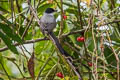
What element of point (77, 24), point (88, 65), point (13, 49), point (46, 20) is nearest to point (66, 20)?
point (77, 24)

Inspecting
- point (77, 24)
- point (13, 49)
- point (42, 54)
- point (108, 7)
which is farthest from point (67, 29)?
point (13, 49)

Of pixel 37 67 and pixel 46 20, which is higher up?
pixel 46 20

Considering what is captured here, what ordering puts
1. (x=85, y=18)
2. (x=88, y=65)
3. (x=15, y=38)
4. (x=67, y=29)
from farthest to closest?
(x=85, y=18), (x=67, y=29), (x=88, y=65), (x=15, y=38)

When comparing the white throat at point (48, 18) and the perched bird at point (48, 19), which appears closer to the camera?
the perched bird at point (48, 19)

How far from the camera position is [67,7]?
2.76 m

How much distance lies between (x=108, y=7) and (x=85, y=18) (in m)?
0.31

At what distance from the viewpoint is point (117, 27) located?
270 cm

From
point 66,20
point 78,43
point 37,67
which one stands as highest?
point 66,20

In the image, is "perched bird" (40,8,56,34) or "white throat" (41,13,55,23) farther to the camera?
"white throat" (41,13,55,23)

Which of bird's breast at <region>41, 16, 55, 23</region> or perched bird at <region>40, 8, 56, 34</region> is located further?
bird's breast at <region>41, 16, 55, 23</region>

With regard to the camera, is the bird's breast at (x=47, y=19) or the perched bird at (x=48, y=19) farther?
the bird's breast at (x=47, y=19)

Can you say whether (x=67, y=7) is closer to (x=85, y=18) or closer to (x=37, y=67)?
(x=85, y=18)

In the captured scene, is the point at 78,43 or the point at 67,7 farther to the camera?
the point at 67,7

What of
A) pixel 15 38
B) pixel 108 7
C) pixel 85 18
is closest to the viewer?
pixel 15 38
